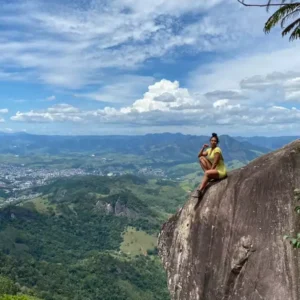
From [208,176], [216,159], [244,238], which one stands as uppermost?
[216,159]

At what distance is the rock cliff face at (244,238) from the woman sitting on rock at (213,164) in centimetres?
37

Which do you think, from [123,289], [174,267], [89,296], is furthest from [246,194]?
[123,289]

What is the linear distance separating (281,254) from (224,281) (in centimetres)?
289

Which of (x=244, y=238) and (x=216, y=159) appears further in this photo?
(x=216, y=159)

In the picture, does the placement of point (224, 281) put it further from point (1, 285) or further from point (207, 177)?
point (1, 285)

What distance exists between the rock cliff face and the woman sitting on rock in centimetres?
37

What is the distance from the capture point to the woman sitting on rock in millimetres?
17641

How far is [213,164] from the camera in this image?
17.9 meters

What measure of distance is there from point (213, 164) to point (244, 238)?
13.9 ft

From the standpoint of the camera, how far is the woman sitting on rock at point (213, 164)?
57.9 feet

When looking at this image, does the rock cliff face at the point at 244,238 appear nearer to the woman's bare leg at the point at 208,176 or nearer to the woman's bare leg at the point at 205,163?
the woman's bare leg at the point at 208,176

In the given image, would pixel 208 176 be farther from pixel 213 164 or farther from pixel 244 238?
pixel 244 238

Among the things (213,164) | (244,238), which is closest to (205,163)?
(213,164)

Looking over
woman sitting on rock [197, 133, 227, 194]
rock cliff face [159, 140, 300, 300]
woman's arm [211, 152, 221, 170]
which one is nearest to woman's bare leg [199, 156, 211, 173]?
woman sitting on rock [197, 133, 227, 194]
